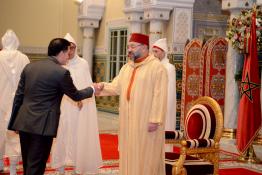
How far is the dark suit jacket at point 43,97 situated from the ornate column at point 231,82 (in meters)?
3.99

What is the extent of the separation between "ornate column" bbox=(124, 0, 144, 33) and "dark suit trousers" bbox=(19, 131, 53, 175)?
6.54m

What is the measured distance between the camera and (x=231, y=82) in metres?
7.16

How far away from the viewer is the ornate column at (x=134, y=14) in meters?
9.90

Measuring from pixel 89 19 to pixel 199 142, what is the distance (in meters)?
8.29

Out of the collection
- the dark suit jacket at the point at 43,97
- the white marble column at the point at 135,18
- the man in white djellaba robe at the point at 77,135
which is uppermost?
the white marble column at the point at 135,18

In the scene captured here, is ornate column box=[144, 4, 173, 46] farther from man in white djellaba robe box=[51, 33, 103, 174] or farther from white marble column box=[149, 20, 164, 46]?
man in white djellaba robe box=[51, 33, 103, 174]

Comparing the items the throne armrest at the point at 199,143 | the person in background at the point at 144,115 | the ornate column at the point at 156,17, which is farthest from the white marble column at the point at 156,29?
the throne armrest at the point at 199,143

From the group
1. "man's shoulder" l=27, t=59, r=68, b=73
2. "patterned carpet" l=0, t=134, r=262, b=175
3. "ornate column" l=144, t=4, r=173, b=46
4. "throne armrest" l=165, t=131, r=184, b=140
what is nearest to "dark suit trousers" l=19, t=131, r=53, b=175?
"man's shoulder" l=27, t=59, r=68, b=73

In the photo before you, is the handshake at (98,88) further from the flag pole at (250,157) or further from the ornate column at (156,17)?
the ornate column at (156,17)

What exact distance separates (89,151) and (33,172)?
1538 mm

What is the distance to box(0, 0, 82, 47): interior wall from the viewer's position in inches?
471

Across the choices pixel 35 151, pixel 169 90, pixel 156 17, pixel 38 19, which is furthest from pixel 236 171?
pixel 38 19

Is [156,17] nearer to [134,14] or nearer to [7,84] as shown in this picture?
[134,14]

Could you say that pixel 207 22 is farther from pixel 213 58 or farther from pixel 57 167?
pixel 57 167
